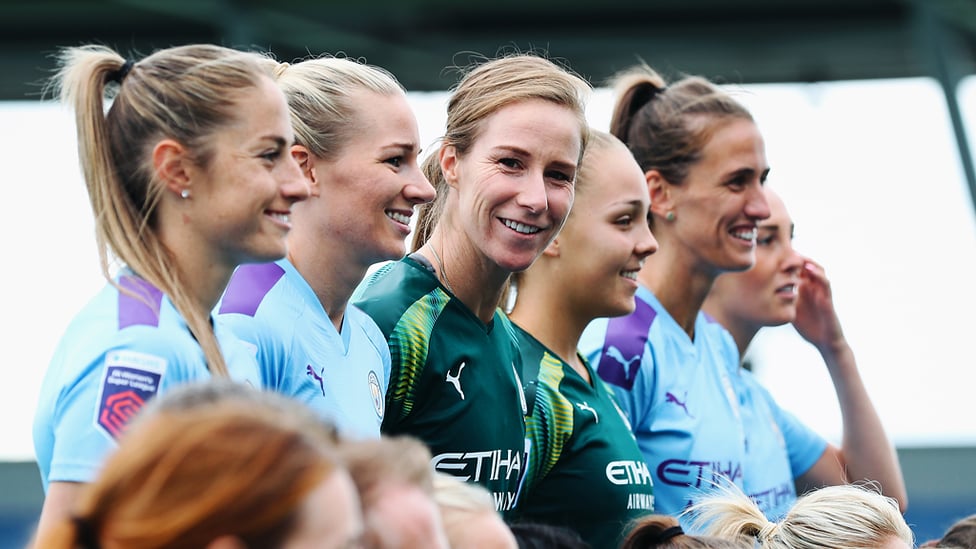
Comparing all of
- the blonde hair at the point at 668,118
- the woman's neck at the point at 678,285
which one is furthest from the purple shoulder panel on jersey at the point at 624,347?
the blonde hair at the point at 668,118

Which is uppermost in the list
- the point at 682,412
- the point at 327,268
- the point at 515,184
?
the point at 515,184

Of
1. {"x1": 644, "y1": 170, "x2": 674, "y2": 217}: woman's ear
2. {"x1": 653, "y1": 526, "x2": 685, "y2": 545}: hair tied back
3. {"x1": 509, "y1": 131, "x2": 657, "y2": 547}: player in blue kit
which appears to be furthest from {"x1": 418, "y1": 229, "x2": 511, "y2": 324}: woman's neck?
{"x1": 644, "y1": 170, "x2": 674, "y2": 217}: woman's ear

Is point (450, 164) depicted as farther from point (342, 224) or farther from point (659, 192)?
point (659, 192)

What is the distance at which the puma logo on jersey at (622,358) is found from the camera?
3.35 m

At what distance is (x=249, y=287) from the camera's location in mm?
2352

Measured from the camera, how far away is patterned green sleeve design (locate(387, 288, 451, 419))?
2.60 meters

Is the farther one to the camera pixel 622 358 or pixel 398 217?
pixel 622 358

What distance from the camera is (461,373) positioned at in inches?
104

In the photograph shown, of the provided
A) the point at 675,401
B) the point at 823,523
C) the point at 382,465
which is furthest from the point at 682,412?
the point at 382,465

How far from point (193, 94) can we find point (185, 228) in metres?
0.21

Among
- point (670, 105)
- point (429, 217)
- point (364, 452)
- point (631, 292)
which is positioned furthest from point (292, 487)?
point (670, 105)

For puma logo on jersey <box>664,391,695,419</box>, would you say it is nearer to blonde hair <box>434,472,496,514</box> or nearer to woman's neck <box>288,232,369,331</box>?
woman's neck <box>288,232,369,331</box>

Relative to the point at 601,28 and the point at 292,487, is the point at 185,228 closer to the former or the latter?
the point at 292,487

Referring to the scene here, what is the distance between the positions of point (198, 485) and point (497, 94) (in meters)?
1.69
